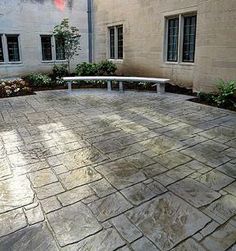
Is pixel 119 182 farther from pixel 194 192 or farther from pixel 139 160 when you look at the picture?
pixel 194 192

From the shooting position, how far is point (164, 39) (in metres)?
7.92

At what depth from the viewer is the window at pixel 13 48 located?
10.3 m

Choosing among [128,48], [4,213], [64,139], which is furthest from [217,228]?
[128,48]


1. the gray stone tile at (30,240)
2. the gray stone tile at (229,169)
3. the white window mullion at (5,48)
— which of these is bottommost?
the gray stone tile at (30,240)

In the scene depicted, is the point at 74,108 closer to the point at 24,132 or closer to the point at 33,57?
the point at 24,132

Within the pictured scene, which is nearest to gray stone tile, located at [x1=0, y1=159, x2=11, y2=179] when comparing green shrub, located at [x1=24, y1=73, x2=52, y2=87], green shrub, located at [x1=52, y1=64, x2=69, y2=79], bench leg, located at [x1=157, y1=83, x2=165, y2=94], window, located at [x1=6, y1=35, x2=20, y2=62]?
bench leg, located at [x1=157, y1=83, x2=165, y2=94]

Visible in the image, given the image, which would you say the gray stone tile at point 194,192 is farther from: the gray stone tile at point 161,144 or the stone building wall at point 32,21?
the stone building wall at point 32,21

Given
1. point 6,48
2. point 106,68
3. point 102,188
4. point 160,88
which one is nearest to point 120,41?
point 106,68

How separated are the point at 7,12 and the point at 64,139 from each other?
27.7ft

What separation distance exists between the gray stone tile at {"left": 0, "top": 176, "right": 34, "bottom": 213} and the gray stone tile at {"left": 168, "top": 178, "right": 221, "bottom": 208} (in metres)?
1.48

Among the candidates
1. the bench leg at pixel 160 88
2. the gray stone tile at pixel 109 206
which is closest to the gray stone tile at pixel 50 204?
the gray stone tile at pixel 109 206

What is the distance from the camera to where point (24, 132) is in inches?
172

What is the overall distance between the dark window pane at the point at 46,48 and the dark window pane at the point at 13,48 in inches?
43.4

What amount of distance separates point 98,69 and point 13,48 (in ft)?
12.9
